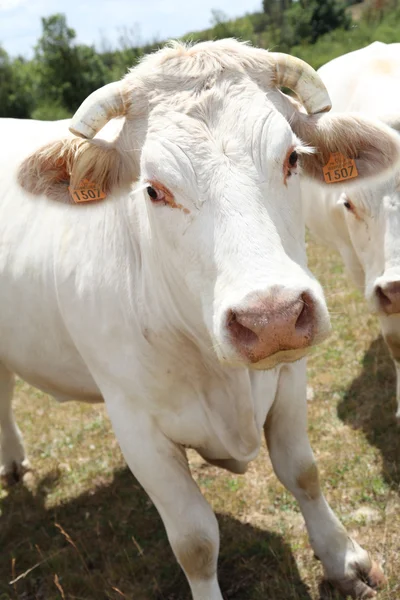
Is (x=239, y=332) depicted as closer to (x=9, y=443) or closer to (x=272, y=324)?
(x=272, y=324)

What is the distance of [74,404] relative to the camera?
573 centimetres

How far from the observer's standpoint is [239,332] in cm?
200

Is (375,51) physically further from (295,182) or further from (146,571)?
(146,571)

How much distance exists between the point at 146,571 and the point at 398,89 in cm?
337

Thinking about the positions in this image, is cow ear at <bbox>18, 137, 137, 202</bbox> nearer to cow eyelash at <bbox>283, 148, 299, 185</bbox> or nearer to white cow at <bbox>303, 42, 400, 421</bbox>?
cow eyelash at <bbox>283, 148, 299, 185</bbox>

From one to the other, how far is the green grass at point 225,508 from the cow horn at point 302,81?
209 cm

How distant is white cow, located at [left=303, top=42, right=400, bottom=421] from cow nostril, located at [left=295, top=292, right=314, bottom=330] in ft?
3.43

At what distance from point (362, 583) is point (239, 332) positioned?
5.64 ft

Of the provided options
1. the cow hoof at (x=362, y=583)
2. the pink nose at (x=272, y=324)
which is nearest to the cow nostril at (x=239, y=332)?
the pink nose at (x=272, y=324)

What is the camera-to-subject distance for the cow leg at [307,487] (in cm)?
307

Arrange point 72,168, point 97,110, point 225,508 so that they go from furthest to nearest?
A: 1. point 225,508
2. point 72,168
3. point 97,110

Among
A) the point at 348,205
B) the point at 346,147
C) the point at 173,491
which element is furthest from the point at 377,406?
the point at 346,147

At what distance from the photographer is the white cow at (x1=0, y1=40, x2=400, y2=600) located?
2.09 m

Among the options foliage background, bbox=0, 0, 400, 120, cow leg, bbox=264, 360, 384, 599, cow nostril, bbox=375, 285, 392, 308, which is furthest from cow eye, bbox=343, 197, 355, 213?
foliage background, bbox=0, 0, 400, 120
